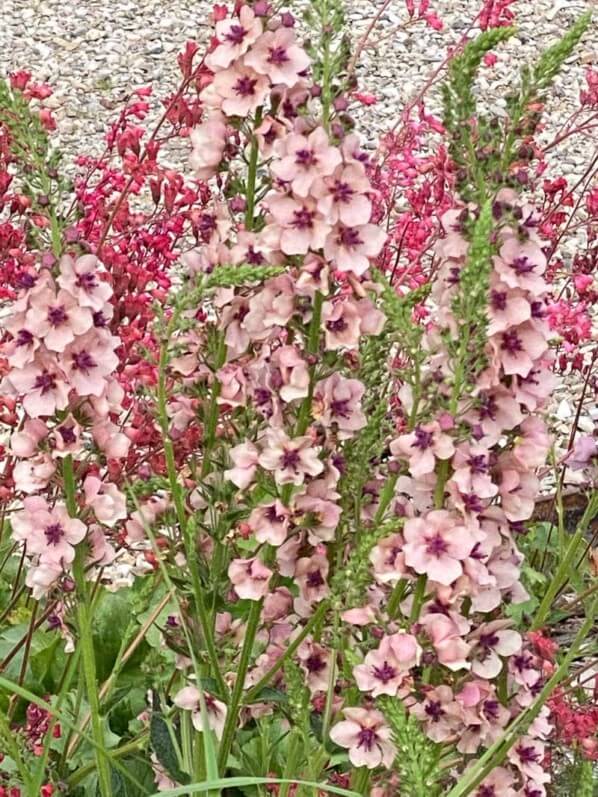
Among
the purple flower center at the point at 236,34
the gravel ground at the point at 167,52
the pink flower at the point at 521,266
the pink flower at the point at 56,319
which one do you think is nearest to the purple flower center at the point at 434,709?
the pink flower at the point at 521,266

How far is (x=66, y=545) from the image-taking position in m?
1.89

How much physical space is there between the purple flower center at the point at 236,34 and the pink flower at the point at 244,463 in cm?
53

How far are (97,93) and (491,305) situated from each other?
18.9 ft

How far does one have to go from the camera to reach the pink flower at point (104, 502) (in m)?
1.90

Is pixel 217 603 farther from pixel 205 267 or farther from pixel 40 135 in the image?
pixel 40 135

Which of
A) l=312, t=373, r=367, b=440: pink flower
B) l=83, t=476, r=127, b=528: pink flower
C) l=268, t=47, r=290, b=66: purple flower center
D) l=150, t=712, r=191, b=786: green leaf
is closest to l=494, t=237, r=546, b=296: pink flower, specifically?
l=312, t=373, r=367, b=440: pink flower

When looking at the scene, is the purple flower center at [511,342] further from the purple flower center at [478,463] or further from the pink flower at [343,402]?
the pink flower at [343,402]

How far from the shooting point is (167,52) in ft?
24.5

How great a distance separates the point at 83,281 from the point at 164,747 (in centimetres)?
77

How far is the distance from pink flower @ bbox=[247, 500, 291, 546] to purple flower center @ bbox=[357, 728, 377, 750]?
0.27 m

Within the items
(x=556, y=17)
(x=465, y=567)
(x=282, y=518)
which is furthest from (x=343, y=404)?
(x=556, y=17)

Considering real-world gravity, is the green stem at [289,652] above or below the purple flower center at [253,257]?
below

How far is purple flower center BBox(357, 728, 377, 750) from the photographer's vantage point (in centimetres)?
188

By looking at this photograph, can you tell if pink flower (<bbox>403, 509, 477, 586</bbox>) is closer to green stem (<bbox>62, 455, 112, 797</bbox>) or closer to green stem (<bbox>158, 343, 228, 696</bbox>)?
green stem (<bbox>158, 343, 228, 696</bbox>)
